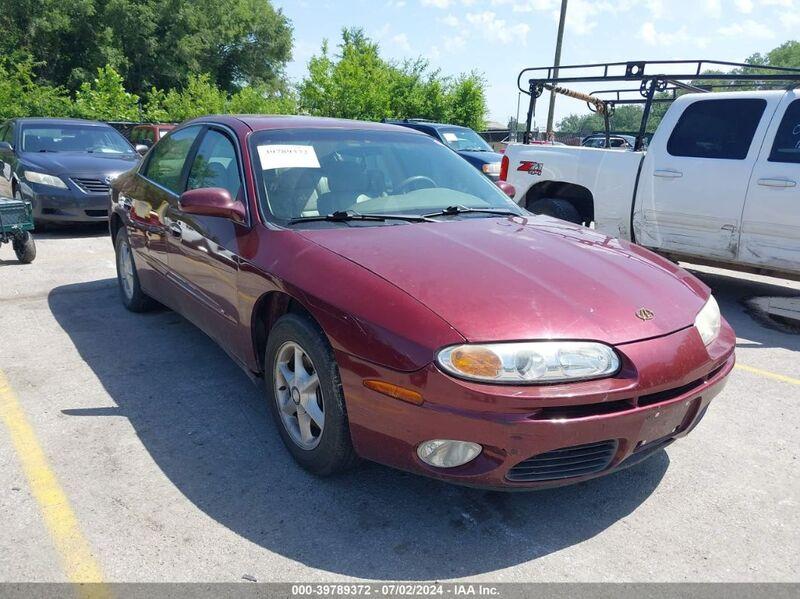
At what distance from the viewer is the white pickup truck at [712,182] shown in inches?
216

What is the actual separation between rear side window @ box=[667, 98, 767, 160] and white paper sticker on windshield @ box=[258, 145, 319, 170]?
409 centimetres

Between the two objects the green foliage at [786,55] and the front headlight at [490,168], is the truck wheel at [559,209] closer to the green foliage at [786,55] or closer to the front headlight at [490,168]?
the front headlight at [490,168]

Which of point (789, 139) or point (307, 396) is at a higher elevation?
point (789, 139)

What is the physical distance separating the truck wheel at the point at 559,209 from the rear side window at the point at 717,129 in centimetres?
122

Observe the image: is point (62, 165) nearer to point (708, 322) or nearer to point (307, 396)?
point (307, 396)

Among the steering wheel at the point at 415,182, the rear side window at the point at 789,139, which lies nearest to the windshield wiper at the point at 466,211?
the steering wheel at the point at 415,182

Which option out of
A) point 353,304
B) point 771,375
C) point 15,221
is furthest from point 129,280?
point 771,375

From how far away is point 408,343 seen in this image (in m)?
2.31

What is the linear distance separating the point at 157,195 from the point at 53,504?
7.65 ft

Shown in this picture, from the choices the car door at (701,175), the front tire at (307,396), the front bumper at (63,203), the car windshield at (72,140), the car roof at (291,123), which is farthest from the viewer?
the car windshield at (72,140)

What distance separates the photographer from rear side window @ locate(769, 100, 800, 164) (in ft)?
17.9

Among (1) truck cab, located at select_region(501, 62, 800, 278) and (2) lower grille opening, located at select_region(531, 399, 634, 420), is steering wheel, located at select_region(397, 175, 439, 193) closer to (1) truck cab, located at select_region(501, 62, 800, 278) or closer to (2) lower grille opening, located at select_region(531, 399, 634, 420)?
(2) lower grille opening, located at select_region(531, 399, 634, 420)

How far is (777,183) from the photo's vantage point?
5.43 m

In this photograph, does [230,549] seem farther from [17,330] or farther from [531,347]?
[17,330]
